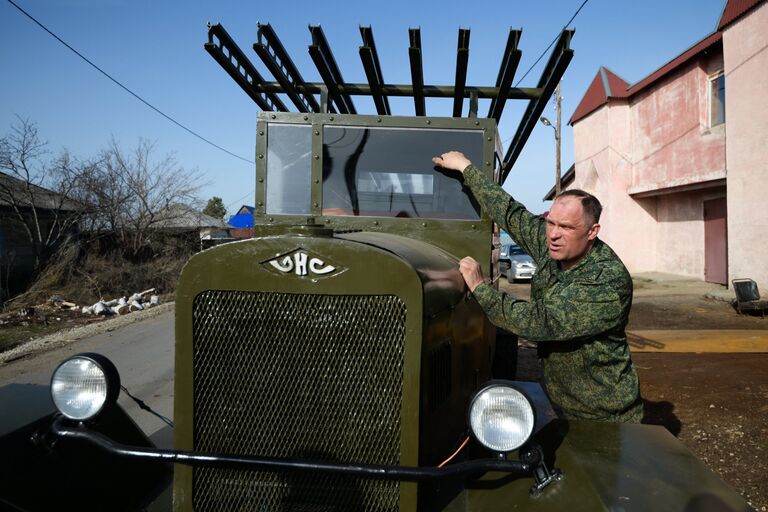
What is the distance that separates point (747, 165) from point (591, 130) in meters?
7.97

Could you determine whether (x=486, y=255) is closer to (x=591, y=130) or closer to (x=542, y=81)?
(x=542, y=81)

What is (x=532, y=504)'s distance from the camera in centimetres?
183

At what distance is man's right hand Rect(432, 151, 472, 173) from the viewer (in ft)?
10.4

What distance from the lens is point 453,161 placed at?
321 cm

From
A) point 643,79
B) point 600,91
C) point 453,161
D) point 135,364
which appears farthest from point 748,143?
point 135,364

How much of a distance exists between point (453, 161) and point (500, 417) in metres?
1.76

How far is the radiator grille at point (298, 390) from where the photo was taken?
1.84m

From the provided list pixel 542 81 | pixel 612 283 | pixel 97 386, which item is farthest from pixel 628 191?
pixel 97 386

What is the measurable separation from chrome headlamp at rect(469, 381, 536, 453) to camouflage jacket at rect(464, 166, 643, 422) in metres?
0.44

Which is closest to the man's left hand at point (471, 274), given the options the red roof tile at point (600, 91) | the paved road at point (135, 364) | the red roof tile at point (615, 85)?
the paved road at point (135, 364)

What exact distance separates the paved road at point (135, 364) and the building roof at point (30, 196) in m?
6.94

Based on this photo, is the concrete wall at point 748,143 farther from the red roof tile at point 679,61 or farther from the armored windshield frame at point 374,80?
the armored windshield frame at point 374,80

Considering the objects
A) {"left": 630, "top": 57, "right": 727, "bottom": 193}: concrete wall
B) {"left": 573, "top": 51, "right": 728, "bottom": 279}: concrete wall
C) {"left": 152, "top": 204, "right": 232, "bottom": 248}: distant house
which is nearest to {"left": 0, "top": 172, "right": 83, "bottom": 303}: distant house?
{"left": 152, "top": 204, "right": 232, "bottom": 248}: distant house

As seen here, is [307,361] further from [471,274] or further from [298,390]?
[471,274]
